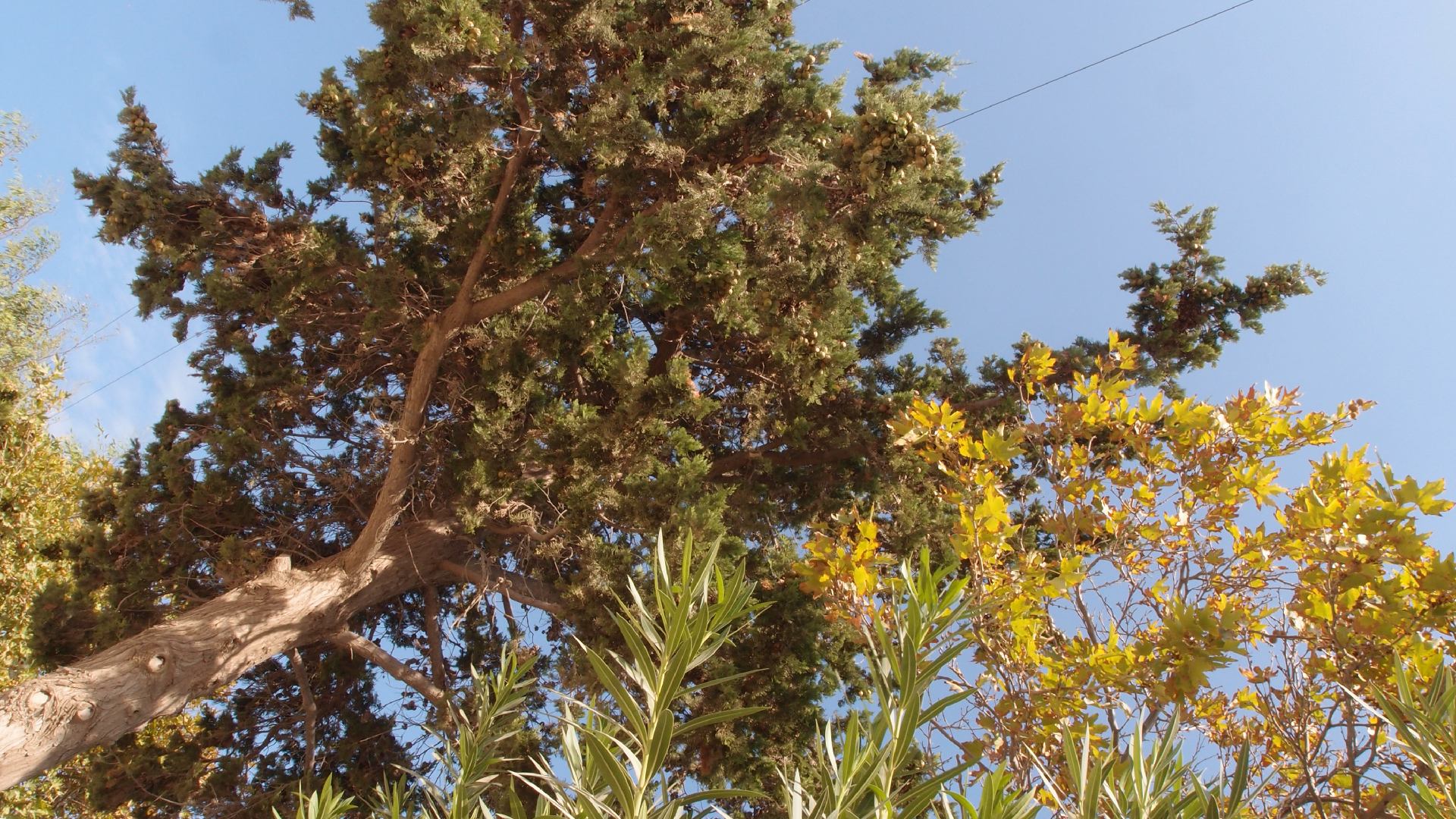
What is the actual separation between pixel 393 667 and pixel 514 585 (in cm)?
99

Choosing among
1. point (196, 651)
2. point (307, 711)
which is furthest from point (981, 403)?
point (307, 711)

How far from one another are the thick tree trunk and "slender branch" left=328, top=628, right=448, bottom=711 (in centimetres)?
15

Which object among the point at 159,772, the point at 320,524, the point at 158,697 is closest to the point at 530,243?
the point at 320,524

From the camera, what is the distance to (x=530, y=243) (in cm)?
628

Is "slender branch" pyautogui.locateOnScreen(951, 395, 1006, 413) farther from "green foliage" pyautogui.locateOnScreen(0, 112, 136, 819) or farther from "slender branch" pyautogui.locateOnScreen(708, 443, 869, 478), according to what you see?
"green foliage" pyautogui.locateOnScreen(0, 112, 136, 819)

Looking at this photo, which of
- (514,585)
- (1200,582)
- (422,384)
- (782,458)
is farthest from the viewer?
(782,458)

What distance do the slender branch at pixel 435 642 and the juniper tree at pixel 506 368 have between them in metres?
0.05

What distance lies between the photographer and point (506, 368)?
5.84 metres

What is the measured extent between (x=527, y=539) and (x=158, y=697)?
2264mm

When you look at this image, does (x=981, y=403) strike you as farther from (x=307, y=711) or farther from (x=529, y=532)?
(x=307, y=711)

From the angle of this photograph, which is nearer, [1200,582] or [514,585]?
[1200,582]

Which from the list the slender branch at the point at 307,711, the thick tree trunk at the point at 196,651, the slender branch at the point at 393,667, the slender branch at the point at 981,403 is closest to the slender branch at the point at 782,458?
the slender branch at the point at 981,403

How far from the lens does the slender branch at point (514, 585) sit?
584cm

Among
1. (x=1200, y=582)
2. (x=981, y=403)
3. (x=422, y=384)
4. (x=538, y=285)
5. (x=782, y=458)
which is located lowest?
(x=1200, y=582)
